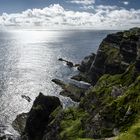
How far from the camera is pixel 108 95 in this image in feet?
247

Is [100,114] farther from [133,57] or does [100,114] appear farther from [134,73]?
[133,57]

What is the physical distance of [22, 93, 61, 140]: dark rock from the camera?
97.8m

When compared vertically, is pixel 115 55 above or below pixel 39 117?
above

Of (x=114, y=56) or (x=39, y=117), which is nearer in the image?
(x=39, y=117)

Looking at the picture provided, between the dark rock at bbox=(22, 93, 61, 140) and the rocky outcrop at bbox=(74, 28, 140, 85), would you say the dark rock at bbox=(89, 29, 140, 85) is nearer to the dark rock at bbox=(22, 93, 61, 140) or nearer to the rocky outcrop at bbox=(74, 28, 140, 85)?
the rocky outcrop at bbox=(74, 28, 140, 85)

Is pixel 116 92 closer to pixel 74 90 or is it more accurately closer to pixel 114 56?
pixel 74 90

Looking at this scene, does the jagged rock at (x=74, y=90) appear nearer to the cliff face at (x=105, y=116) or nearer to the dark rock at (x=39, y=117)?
the dark rock at (x=39, y=117)

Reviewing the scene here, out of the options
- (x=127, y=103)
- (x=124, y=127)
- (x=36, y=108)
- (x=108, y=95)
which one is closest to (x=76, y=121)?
(x=108, y=95)

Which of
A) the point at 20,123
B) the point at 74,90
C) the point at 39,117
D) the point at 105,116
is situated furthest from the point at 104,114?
the point at 74,90

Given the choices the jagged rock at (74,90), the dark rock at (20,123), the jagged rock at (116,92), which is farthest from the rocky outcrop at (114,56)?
the jagged rock at (116,92)

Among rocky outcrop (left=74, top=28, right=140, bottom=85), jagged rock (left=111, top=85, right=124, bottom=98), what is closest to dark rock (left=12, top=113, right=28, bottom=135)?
rocky outcrop (left=74, top=28, right=140, bottom=85)

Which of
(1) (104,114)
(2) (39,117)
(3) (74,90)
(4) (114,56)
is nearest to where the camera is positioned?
(1) (104,114)

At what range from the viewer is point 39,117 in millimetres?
100000

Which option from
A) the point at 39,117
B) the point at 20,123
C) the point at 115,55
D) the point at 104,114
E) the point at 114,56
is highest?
the point at 104,114
